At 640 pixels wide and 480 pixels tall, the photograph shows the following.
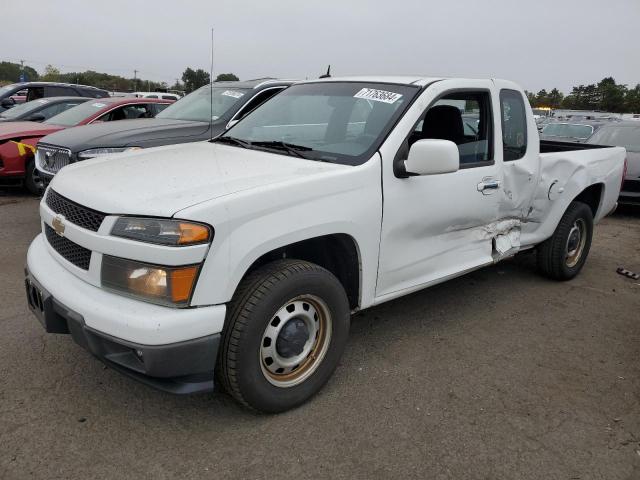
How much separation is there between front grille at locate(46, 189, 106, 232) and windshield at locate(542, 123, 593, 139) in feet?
40.1

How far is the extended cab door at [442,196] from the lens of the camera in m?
3.14

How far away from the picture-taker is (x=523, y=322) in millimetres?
4160

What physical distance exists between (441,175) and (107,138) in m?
4.03

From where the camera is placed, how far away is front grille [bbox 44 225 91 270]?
254 centimetres

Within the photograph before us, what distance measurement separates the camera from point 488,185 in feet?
12.4

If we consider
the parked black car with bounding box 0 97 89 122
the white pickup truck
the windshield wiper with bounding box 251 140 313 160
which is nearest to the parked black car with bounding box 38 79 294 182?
the windshield wiper with bounding box 251 140 313 160

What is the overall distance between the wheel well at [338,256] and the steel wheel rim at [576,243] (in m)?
2.82

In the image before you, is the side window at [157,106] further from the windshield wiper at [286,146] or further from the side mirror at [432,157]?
the side mirror at [432,157]

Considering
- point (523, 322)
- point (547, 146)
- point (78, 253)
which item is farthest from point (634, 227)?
point (78, 253)

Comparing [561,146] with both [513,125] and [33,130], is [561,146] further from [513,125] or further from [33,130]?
[33,130]

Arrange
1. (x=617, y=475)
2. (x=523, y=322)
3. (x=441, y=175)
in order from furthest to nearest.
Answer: (x=523, y=322) → (x=441, y=175) → (x=617, y=475)

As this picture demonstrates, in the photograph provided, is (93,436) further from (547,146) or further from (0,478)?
(547,146)

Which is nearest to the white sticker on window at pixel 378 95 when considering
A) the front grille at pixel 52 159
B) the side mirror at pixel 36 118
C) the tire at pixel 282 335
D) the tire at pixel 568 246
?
the tire at pixel 282 335

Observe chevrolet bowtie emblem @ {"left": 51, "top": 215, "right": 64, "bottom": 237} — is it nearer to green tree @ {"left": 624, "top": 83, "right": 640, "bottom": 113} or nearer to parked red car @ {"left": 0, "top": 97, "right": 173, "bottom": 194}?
parked red car @ {"left": 0, "top": 97, "right": 173, "bottom": 194}
